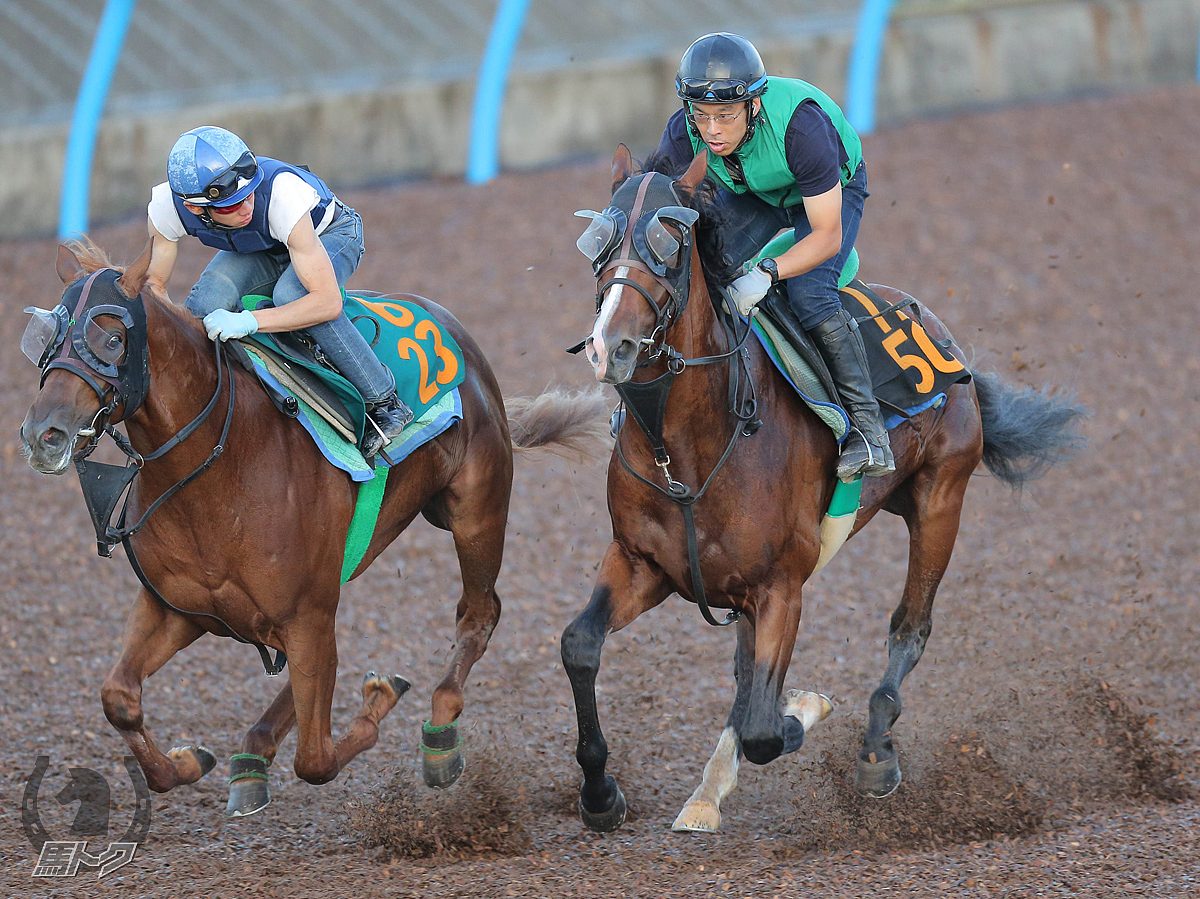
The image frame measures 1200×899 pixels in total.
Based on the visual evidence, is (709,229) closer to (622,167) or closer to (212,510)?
(622,167)

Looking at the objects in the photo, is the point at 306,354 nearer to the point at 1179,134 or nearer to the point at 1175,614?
the point at 1175,614

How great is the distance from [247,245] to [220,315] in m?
0.39

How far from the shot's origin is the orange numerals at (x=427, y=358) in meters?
4.78

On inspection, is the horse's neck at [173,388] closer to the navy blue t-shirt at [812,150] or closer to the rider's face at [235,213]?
the rider's face at [235,213]

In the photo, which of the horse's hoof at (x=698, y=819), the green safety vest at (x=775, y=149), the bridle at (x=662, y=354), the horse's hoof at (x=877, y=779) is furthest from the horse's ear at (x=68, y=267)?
the horse's hoof at (x=877, y=779)

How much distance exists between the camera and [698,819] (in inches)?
171

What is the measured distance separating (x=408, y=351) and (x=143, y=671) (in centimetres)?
142

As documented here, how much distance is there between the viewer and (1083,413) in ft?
18.7

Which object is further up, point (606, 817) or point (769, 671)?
point (769, 671)

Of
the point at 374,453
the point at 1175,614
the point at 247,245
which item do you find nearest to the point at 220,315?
the point at 247,245

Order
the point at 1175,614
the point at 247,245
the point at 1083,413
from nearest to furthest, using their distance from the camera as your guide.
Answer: the point at 247,245 < the point at 1083,413 < the point at 1175,614

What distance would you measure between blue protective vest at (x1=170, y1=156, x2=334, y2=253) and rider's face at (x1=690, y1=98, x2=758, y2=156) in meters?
1.24

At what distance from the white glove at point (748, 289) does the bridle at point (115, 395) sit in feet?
5.01

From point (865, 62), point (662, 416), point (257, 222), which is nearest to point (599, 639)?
point (662, 416)
